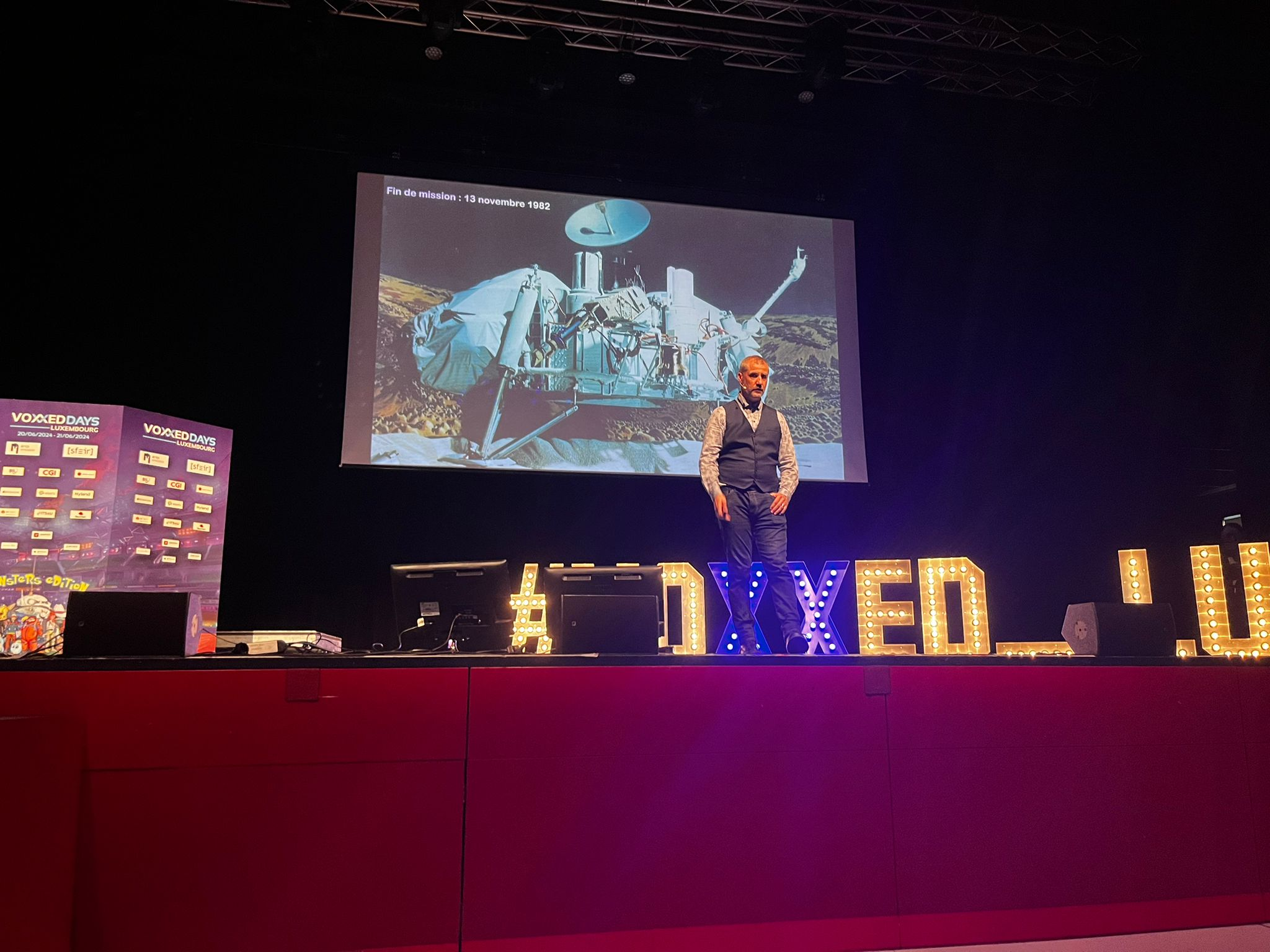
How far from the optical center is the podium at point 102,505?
249 inches

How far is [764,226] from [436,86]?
9.23 feet

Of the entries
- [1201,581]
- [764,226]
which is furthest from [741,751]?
[764,226]

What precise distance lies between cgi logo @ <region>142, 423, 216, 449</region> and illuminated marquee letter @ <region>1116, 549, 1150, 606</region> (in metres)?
7.03

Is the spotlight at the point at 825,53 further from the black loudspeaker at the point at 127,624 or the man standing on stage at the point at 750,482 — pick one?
the black loudspeaker at the point at 127,624

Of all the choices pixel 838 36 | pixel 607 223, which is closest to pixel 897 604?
pixel 607 223

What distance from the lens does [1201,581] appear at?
641 cm

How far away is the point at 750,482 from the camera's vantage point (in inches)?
209

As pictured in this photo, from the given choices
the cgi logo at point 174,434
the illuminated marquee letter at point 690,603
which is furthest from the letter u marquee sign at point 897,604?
the cgi logo at point 174,434

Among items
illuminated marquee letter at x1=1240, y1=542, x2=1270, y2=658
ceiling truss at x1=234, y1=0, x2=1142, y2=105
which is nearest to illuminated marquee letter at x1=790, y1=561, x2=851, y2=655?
illuminated marquee letter at x1=1240, y1=542, x2=1270, y2=658

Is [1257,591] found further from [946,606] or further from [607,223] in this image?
[607,223]

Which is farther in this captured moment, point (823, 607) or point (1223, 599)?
point (823, 607)

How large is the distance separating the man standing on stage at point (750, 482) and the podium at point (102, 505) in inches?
146

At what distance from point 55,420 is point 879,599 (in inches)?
238

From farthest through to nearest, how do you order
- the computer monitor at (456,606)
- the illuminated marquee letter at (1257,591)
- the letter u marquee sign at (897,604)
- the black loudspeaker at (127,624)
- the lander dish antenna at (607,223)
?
the lander dish antenna at (607,223)
the letter u marquee sign at (897,604)
the illuminated marquee letter at (1257,591)
the computer monitor at (456,606)
the black loudspeaker at (127,624)
